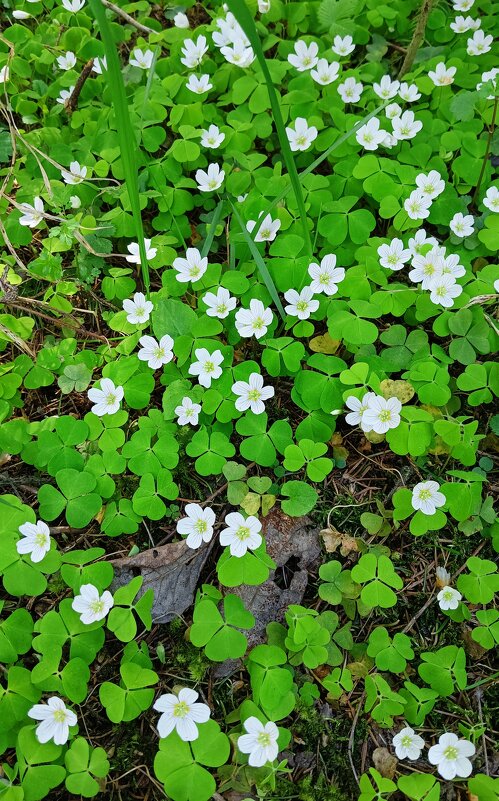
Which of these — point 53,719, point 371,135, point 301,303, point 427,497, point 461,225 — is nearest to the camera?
point 53,719

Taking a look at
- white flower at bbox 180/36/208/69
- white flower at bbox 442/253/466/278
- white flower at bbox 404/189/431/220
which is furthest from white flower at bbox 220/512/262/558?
white flower at bbox 180/36/208/69

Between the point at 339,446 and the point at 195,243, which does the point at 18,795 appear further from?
the point at 195,243

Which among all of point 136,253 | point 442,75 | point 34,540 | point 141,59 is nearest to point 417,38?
point 442,75

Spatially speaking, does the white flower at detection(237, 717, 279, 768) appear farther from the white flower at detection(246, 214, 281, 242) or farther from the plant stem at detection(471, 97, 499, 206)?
the plant stem at detection(471, 97, 499, 206)

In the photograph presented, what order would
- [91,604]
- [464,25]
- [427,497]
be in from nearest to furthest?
[91,604] → [427,497] → [464,25]

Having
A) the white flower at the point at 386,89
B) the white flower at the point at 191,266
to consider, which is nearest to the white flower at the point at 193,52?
the white flower at the point at 386,89

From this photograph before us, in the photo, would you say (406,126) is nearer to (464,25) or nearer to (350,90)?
(350,90)
